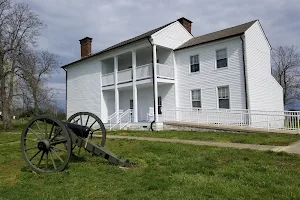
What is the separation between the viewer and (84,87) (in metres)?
25.9

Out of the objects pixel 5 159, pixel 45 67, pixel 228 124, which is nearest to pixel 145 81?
pixel 228 124

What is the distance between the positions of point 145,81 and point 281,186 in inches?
577

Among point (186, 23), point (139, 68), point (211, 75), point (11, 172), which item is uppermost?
point (186, 23)

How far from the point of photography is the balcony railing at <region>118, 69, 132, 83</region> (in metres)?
20.6

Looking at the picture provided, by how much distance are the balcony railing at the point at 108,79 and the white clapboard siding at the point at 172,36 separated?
5572 millimetres

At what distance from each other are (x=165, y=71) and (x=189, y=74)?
1746 millimetres

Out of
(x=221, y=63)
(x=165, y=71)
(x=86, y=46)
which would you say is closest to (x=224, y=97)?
(x=221, y=63)

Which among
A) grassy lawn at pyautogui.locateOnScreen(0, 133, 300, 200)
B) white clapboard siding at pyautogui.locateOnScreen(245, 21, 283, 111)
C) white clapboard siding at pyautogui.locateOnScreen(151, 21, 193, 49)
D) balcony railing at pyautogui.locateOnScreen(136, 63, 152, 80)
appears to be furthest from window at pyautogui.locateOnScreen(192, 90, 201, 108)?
grassy lawn at pyautogui.locateOnScreen(0, 133, 300, 200)

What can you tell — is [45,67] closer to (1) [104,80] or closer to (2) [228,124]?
(1) [104,80]

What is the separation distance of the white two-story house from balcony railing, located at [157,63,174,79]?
0.07 metres

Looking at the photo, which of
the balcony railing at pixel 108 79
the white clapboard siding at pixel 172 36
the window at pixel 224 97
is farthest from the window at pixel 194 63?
the balcony railing at pixel 108 79

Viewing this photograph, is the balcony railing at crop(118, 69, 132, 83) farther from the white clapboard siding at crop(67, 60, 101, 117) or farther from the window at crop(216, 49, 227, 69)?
the window at crop(216, 49, 227, 69)

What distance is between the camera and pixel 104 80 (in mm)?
23234

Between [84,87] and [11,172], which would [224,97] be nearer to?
[11,172]
